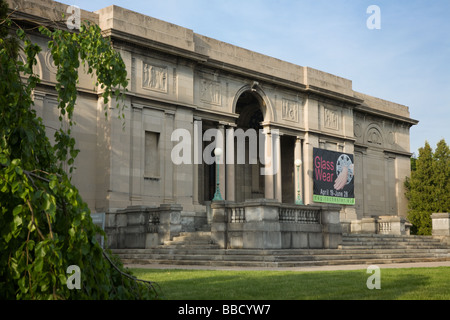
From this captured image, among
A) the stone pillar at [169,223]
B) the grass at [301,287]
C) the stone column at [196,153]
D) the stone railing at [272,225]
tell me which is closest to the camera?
the grass at [301,287]

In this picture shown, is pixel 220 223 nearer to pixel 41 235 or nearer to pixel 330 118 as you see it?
pixel 41 235

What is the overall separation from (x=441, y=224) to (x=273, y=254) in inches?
712

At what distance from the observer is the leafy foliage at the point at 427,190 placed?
158 feet

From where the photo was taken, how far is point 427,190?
160 ft

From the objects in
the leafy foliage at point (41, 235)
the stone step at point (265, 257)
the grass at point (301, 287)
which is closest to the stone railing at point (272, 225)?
the stone step at point (265, 257)

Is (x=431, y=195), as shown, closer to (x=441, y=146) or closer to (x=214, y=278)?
(x=441, y=146)

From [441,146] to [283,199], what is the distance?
56.4ft

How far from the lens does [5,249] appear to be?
20.9 feet

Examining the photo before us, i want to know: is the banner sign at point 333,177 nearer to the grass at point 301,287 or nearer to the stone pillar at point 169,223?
the stone pillar at point 169,223

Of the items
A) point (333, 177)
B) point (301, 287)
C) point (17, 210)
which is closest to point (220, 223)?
point (301, 287)

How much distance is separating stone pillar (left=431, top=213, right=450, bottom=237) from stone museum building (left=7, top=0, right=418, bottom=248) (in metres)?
3.31

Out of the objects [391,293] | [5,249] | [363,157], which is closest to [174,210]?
[391,293]

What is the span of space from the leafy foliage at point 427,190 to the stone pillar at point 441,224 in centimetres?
1234

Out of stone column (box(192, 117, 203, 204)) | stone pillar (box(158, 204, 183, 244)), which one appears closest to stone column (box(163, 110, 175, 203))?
stone column (box(192, 117, 203, 204))
